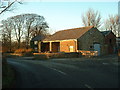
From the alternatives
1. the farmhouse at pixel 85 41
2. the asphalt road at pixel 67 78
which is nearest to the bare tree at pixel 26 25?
the farmhouse at pixel 85 41

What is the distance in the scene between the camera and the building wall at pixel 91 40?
1403 inches

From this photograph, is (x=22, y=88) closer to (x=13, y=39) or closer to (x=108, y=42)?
(x=108, y=42)

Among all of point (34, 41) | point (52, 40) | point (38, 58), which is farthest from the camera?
point (34, 41)

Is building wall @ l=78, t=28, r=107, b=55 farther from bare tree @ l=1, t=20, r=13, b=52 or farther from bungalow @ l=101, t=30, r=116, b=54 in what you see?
bare tree @ l=1, t=20, r=13, b=52

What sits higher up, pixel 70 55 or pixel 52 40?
pixel 52 40

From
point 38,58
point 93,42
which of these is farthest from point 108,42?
point 38,58

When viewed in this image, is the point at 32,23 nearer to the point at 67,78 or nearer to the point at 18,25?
the point at 18,25

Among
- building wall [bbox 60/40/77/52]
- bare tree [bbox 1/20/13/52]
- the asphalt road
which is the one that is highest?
bare tree [bbox 1/20/13/52]

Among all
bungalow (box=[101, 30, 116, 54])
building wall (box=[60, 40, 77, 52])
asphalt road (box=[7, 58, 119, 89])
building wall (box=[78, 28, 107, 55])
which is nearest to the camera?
asphalt road (box=[7, 58, 119, 89])

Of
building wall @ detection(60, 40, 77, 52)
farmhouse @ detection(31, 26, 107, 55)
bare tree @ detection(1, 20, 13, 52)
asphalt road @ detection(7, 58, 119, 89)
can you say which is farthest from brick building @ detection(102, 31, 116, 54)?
asphalt road @ detection(7, 58, 119, 89)

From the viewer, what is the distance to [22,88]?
7.36m

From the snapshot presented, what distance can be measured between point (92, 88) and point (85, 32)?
2976 centimetres

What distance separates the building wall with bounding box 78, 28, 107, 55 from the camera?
35.6 m

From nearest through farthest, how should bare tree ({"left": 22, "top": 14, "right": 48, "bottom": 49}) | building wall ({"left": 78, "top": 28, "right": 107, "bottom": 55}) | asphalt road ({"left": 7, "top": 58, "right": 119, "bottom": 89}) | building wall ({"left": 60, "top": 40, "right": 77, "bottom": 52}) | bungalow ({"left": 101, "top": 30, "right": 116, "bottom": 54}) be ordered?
asphalt road ({"left": 7, "top": 58, "right": 119, "bottom": 89}) < building wall ({"left": 60, "top": 40, "right": 77, "bottom": 52}) < building wall ({"left": 78, "top": 28, "right": 107, "bottom": 55}) < bungalow ({"left": 101, "top": 30, "right": 116, "bottom": 54}) < bare tree ({"left": 22, "top": 14, "right": 48, "bottom": 49})
